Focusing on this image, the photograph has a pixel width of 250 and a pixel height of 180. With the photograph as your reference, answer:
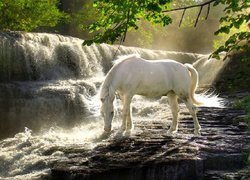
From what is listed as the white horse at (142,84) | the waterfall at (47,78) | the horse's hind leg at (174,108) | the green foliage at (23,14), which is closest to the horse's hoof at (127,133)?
the white horse at (142,84)

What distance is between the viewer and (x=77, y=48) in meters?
22.9

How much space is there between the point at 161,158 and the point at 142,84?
318 centimetres

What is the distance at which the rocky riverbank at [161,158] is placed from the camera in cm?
718

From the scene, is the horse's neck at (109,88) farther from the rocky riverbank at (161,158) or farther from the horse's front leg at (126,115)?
the rocky riverbank at (161,158)

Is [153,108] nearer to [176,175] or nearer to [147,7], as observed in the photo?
[176,175]

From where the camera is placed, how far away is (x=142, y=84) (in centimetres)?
1043

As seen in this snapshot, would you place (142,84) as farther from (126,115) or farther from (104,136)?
(104,136)

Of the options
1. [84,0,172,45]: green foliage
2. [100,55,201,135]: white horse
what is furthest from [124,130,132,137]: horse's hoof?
[84,0,172,45]: green foliage

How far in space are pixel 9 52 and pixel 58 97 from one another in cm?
403

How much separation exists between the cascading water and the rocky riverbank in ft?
3.34

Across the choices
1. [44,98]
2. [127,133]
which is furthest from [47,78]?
[127,133]

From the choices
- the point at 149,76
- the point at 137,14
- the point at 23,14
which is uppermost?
the point at 23,14

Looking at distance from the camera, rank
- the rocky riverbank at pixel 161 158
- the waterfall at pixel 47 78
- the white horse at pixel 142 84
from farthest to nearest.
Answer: the waterfall at pixel 47 78 < the white horse at pixel 142 84 < the rocky riverbank at pixel 161 158

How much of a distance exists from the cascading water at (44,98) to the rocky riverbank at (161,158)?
1019 mm
